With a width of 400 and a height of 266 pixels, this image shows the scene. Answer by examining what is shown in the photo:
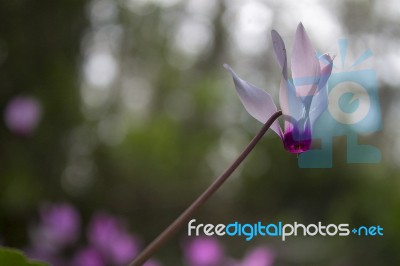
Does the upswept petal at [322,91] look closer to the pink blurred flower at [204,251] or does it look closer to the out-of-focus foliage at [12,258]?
the out-of-focus foliage at [12,258]

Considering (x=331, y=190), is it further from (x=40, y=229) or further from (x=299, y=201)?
(x=40, y=229)

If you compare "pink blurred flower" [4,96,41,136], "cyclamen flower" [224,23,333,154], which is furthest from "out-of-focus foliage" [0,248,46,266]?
"pink blurred flower" [4,96,41,136]

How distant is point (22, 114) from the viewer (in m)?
1.22

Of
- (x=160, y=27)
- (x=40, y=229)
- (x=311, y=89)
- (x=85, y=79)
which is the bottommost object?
(x=40, y=229)

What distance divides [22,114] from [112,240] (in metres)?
0.44

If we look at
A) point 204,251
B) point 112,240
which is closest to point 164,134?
point 112,240

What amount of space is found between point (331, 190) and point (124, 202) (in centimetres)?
34

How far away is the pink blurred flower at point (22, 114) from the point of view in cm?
119

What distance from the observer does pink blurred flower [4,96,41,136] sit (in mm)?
1189

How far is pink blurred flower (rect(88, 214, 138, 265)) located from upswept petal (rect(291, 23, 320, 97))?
0.58 metres

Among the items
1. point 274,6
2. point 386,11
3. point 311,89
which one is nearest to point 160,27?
point 274,6

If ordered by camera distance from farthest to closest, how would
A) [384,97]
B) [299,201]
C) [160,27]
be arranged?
[160,27]
[299,201]
[384,97]

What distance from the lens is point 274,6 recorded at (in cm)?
93

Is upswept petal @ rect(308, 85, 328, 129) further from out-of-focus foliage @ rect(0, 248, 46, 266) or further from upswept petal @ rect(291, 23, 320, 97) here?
out-of-focus foliage @ rect(0, 248, 46, 266)
